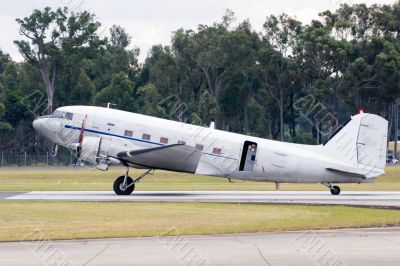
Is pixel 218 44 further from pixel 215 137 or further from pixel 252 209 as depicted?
pixel 252 209

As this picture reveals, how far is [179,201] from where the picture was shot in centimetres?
3975

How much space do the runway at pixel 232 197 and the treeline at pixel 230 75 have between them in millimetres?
58800

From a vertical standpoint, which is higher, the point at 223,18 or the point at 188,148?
the point at 223,18

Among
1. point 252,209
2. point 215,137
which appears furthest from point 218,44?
point 252,209

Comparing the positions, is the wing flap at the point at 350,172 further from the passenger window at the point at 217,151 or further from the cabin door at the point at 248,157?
the passenger window at the point at 217,151

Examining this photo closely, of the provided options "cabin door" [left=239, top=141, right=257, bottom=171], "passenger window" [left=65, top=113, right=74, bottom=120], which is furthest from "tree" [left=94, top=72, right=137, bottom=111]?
"cabin door" [left=239, top=141, right=257, bottom=171]

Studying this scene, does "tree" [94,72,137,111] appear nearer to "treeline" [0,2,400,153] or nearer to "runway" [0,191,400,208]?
"treeline" [0,2,400,153]

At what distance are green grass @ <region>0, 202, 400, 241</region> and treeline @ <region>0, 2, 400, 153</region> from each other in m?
67.5

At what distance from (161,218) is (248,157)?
38.3ft

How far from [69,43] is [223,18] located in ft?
89.9

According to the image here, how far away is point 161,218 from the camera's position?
106 ft

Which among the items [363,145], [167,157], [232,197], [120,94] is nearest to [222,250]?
[232,197]

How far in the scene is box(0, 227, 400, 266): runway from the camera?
69.1 feet

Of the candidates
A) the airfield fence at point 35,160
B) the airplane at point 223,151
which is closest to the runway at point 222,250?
the airplane at point 223,151
